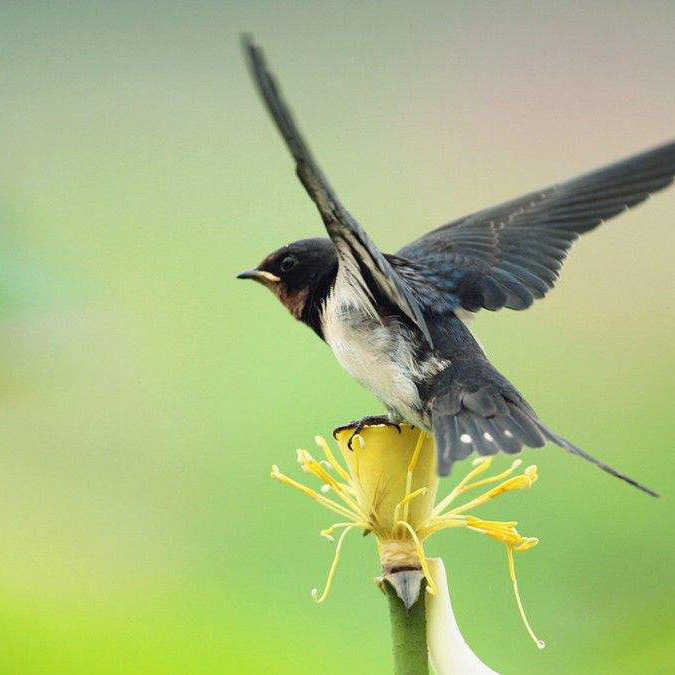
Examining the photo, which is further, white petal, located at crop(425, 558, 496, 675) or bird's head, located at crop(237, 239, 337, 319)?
bird's head, located at crop(237, 239, 337, 319)

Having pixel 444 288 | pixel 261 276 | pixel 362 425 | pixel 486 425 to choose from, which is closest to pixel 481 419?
pixel 486 425

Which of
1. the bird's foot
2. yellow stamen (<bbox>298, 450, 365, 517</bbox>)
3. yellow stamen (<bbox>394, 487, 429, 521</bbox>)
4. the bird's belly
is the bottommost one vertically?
yellow stamen (<bbox>394, 487, 429, 521</bbox>)

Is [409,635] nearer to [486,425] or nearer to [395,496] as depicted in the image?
[395,496]

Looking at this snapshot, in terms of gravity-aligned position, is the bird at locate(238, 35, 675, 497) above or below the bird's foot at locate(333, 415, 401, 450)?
above

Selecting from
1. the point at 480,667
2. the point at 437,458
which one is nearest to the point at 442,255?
the point at 437,458

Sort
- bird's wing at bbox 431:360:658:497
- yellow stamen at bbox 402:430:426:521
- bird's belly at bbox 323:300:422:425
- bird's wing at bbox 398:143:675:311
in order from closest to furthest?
yellow stamen at bbox 402:430:426:521
bird's wing at bbox 431:360:658:497
bird's belly at bbox 323:300:422:425
bird's wing at bbox 398:143:675:311

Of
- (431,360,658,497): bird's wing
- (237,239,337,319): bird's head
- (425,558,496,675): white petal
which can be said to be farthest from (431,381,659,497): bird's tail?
(237,239,337,319): bird's head

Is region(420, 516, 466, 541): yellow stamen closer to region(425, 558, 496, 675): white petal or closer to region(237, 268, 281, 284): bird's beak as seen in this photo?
region(425, 558, 496, 675): white petal

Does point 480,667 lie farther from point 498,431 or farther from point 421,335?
point 421,335
